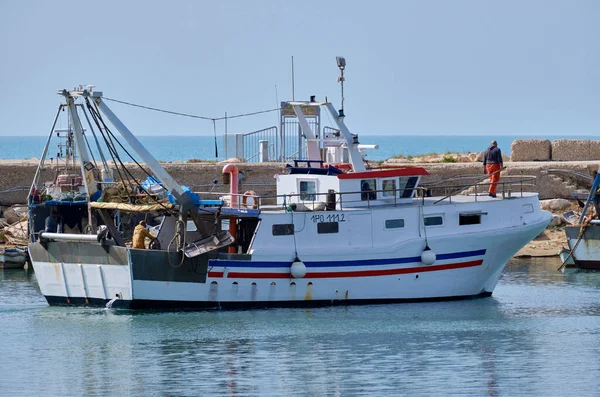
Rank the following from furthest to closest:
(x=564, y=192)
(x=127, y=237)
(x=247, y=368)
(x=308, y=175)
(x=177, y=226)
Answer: (x=564, y=192) < (x=127, y=237) < (x=308, y=175) < (x=177, y=226) < (x=247, y=368)

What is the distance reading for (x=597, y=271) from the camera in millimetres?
34031

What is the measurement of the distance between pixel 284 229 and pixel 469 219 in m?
4.17

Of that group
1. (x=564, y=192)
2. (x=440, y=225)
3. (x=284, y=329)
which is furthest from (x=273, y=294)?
(x=564, y=192)

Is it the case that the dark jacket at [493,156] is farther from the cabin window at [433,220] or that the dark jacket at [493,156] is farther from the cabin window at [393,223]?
the cabin window at [393,223]

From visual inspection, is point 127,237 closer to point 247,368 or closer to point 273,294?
point 273,294

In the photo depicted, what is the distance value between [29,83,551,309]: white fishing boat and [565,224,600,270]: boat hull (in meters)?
5.44

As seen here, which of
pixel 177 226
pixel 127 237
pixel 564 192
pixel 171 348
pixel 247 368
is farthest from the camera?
pixel 564 192

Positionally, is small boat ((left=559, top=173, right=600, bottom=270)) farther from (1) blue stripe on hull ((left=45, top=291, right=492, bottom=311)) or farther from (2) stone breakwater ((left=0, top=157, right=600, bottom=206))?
(1) blue stripe on hull ((left=45, top=291, right=492, bottom=311))

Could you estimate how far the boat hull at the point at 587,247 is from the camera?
33906 mm

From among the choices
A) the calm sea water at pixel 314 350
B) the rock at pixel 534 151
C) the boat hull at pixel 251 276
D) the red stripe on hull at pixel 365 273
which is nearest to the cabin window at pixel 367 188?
the boat hull at pixel 251 276

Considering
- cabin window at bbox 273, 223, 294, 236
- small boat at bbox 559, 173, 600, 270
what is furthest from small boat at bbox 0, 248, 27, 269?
small boat at bbox 559, 173, 600, 270

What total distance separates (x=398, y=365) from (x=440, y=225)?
6109mm

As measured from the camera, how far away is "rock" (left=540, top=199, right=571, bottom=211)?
130 feet

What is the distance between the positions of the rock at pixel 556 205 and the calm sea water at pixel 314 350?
10007 millimetres
